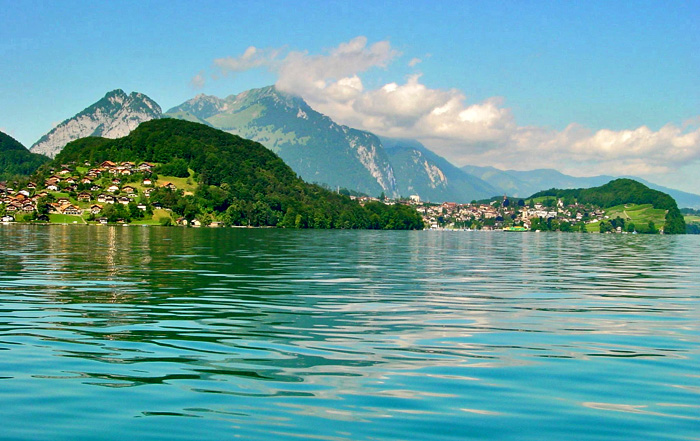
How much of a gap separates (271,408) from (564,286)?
26.8 m

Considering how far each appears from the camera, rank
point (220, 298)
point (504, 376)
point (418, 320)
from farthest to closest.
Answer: point (220, 298), point (418, 320), point (504, 376)

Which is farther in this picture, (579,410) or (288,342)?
(288,342)

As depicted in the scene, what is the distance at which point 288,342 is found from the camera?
16.0 meters

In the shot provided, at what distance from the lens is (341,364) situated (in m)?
13.5

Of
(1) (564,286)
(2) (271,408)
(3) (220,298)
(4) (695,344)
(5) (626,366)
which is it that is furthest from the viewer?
(1) (564,286)

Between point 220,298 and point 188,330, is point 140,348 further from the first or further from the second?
point 220,298

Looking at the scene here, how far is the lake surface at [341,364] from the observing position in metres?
9.65

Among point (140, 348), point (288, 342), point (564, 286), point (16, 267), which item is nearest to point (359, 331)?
point (288, 342)

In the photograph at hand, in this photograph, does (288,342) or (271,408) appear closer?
(271,408)

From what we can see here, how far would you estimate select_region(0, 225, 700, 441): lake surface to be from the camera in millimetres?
9648

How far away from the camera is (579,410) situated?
34.8ft

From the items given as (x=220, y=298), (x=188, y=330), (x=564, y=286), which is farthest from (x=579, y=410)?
(x=564, y=286)

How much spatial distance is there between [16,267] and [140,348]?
28.9 m

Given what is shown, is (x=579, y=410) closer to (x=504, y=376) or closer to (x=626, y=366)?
(x=504, y=376)
